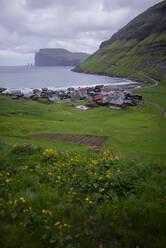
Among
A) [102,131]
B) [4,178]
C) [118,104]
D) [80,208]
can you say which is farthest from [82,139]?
[118,104]

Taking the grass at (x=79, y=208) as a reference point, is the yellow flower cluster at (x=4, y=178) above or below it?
above

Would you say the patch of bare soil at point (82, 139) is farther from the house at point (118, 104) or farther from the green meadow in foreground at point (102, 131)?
the house at point (118, 104)

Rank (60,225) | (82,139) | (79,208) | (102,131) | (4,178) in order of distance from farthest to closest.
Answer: (102,131), (82,139), (4,178), (79,208), (60,225)

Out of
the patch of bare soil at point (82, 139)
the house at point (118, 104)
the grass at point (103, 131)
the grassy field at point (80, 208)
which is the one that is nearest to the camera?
the grassy field at point (80, 208)

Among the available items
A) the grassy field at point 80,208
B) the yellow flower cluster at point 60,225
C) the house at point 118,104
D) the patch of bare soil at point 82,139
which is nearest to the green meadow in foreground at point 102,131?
the patch of bare soil at point 82,139

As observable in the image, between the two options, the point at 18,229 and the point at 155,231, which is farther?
the point at 155,231

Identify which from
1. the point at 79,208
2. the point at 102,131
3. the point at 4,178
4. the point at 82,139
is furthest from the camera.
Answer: the point at 102,131

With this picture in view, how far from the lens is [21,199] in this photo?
4934 millimetres

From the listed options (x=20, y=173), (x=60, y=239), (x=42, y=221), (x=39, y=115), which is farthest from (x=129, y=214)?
(x=39, y=115)

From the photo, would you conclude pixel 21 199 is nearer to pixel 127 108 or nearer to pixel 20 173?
pixel 20 173

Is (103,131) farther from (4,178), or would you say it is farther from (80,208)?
(80,208)

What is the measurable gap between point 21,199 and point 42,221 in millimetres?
1129

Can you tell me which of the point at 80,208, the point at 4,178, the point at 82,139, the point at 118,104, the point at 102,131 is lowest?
the point at 102,131

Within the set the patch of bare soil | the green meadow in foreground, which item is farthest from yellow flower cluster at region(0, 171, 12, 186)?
the patch of bare soil
